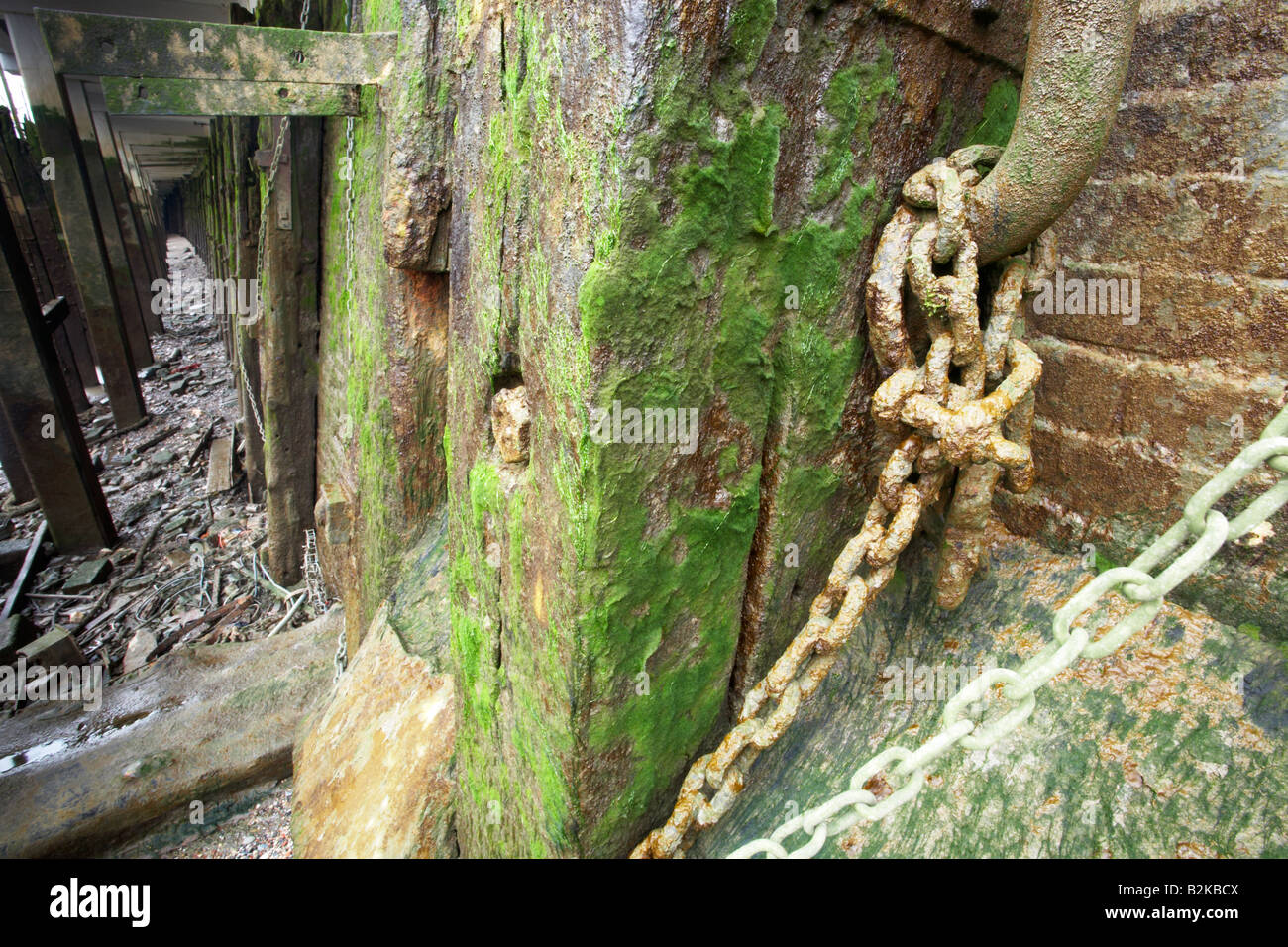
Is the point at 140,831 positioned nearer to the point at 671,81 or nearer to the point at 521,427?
the point at 521,427

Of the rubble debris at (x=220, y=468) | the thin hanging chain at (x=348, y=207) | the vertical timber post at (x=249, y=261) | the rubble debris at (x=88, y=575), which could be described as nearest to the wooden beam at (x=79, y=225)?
the rubble debris at (x=220, y=468)

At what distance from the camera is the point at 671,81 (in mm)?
1183

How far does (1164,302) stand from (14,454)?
7.79 m

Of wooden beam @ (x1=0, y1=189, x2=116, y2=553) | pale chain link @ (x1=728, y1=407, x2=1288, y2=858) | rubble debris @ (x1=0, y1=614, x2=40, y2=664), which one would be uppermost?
pale chain link @ (x1=728, y1=407, x2=1288, y2=858)

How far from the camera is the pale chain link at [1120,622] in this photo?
98 cm

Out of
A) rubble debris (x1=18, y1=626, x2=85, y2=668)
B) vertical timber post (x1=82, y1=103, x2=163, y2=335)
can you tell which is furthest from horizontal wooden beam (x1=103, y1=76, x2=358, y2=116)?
vertical timber post (x1=82, y1=103, x2=163, y2=335)

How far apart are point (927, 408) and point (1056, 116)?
535 mm

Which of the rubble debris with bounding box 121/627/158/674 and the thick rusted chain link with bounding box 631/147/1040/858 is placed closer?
the thick rusted chain link with bounding box 631/147/1040/858

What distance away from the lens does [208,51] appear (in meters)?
2.39

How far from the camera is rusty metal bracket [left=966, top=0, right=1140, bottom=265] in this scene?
1175 mm

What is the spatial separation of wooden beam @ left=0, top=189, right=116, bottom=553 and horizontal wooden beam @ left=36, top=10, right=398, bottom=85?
349 centimetres

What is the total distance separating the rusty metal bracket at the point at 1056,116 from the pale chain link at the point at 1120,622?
0.53m

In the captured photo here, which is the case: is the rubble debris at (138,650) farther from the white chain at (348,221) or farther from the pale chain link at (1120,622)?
the pale chain link at (1120,622)

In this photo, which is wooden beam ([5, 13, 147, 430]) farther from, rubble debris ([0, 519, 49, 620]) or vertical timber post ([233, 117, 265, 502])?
rubble debris ([0, 519, 49, 620])
